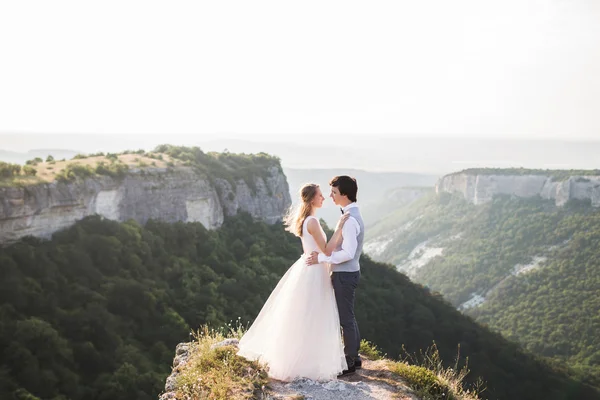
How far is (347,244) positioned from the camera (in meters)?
7.16

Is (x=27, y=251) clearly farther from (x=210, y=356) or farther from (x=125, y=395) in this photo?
(x=210, y=356)

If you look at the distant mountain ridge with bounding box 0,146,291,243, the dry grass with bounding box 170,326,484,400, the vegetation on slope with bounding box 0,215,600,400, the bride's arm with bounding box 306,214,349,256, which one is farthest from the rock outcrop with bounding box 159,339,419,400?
the distant mountain ridge with bounding box 0,146,291,243

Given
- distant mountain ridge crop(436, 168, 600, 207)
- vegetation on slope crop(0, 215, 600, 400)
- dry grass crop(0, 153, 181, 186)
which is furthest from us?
distant mountain ridge crop(436, 168, 600, 207)

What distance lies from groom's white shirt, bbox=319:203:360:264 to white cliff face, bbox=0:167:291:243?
69.2 feet

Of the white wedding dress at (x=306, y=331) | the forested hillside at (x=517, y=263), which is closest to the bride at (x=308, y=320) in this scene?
the white wedding dress at (x=306, y=331)

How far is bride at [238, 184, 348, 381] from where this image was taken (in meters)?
7.32

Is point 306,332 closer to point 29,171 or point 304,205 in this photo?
point 304,205

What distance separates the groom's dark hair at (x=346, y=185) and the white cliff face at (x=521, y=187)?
77917 millimetres

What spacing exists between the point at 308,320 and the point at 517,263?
70.7 m

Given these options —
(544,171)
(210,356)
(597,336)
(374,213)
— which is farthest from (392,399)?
(374,213)

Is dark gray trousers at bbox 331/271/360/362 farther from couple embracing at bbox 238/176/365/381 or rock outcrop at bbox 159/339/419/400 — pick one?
rock outcrop at bbox 159/339/419/400

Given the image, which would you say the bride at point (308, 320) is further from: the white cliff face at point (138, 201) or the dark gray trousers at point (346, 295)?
the white cliff face at point (138, 201)

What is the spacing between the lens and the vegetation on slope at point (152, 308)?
19594mm

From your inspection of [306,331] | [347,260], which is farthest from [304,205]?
[306,331]
